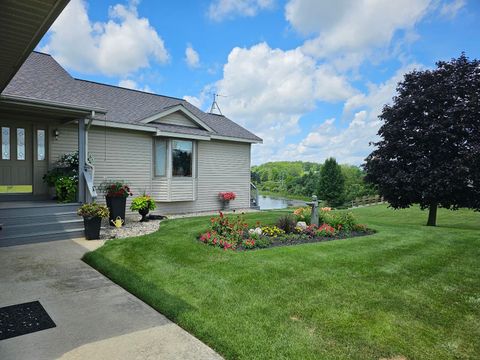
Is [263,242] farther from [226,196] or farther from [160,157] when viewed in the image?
[226,196]

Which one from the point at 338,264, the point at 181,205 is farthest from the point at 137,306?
the point at 181,205

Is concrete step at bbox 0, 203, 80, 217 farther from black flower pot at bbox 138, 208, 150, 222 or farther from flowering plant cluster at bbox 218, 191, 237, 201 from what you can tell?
flowering plant cluster at bbox 218, 191, 237, 201

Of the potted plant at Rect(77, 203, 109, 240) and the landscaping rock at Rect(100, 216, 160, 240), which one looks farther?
the landscaping rock at Rect(100, 216, 160, 240)

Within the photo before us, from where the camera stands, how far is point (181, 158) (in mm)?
11609

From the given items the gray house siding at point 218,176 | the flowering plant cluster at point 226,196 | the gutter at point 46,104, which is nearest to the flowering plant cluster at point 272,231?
the gutter at point 46,104

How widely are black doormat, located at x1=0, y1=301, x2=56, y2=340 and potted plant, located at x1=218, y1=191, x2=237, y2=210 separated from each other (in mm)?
9841

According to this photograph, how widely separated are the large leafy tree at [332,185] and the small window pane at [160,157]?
23557 millimetres

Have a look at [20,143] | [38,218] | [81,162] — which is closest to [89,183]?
→ [81,162]

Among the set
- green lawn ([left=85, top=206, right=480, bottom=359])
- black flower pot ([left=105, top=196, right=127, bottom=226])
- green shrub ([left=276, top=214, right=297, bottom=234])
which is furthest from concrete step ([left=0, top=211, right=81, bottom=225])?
green shrub ([left=276, top=214, right=297, bottom=234])

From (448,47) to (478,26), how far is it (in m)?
3.26

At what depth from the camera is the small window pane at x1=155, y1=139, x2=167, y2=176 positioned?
1120cm

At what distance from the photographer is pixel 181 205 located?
39.7 feet

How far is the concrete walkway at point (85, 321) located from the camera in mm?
2596

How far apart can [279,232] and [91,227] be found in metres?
4.31
